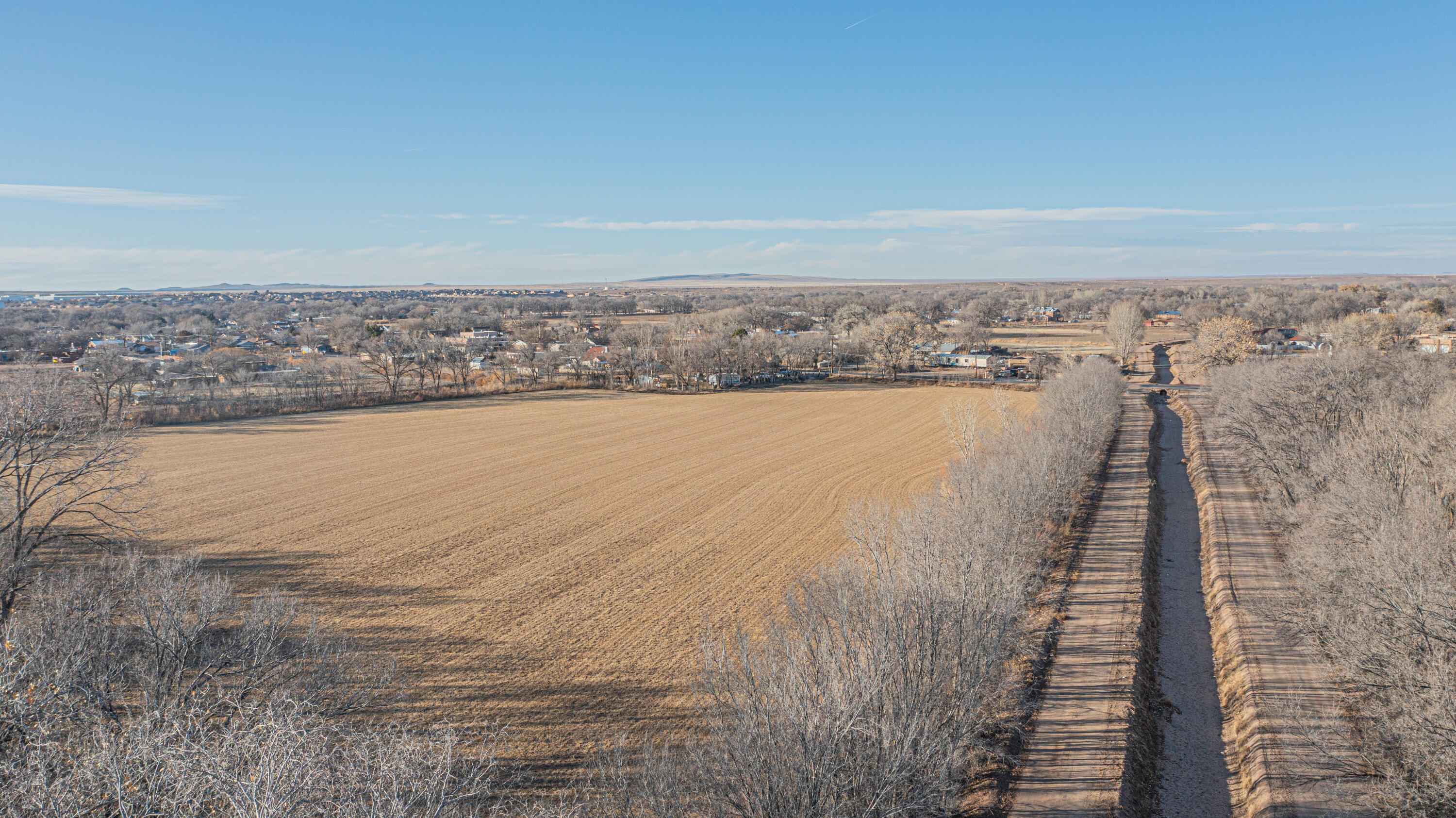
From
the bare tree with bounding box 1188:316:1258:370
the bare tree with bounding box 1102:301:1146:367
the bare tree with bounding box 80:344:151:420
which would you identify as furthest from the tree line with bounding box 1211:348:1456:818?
the bare tree with bounding box 80:344:151:420

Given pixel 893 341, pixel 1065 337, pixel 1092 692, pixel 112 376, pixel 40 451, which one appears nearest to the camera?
pixel 1092 692

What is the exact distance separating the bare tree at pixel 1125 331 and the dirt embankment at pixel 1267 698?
7065 centimetres

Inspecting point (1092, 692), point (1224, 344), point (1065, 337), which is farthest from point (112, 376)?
point (1065, 337)

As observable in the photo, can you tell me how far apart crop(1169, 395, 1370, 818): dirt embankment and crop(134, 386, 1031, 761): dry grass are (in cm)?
1290

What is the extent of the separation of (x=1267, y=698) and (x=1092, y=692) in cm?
447

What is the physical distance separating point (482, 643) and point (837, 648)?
13106 mm

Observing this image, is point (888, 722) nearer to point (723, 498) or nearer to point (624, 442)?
point (723, 498)

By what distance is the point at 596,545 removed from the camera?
29.6 meters


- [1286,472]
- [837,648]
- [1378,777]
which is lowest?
[1378,777]

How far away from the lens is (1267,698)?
59.0 feet

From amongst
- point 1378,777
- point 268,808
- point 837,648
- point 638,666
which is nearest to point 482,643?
point 638,666

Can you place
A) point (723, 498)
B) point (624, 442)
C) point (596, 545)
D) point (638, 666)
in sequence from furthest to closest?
point (624, 442) < point (723, 498) < point (596, 545) < point (638, 666)

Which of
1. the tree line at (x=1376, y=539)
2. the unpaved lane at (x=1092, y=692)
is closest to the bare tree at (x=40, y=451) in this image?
the unpaved lane at (x=1092, y=692)

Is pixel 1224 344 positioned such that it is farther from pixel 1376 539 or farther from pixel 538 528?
pixel 538 528
